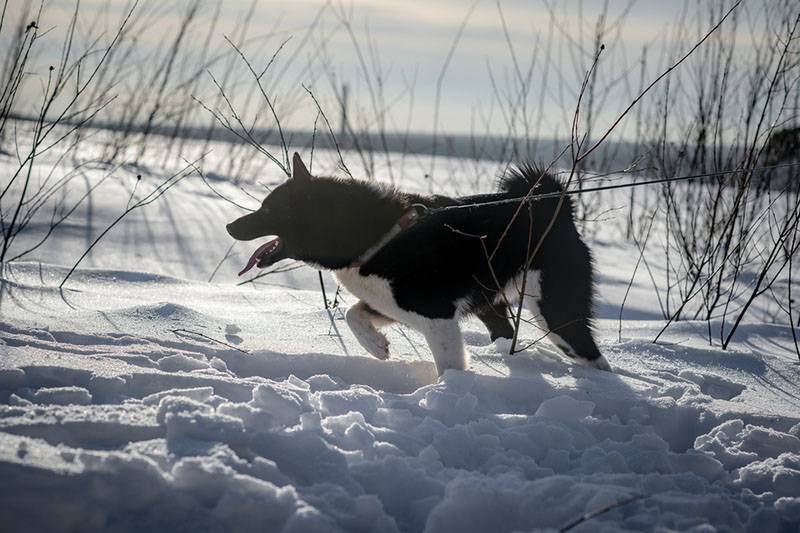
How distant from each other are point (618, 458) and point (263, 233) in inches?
82.1

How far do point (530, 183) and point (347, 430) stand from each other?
1.91 metres

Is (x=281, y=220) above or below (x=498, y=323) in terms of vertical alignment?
above

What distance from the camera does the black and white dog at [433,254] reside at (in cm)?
326

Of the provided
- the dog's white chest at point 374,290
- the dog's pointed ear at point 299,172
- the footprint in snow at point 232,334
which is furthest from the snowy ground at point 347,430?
the dog's pointed ear at point 299,172

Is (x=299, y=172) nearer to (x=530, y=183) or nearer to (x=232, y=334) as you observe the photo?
(x=232, y=334)

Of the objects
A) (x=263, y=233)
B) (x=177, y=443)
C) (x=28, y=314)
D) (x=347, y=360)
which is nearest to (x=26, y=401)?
(x=177, y=443)

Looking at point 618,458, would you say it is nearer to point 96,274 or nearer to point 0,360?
point 0,360

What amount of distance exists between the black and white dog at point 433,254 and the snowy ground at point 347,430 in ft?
0.63

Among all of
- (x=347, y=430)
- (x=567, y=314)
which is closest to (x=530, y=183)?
(x=567, y=314)

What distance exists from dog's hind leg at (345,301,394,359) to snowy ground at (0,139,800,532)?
0.09 m

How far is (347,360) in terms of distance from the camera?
3057 mm

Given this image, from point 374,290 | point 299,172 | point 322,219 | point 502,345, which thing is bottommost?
point 502,345

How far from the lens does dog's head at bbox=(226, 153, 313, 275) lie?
11.3ft

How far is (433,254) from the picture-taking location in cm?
329
